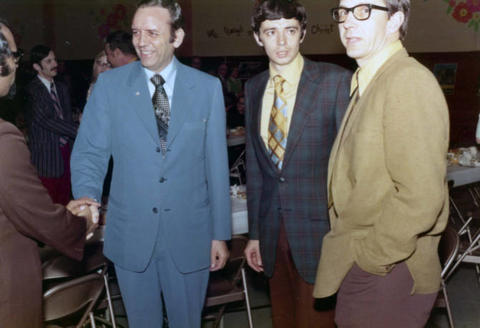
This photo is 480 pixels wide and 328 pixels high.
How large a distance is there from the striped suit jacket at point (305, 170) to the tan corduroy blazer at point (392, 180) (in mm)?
A: 552

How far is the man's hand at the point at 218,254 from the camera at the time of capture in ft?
8.47

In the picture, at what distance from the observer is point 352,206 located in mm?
1837

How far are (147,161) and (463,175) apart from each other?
3.68m

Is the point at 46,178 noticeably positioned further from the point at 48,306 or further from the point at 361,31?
the point at 361,31

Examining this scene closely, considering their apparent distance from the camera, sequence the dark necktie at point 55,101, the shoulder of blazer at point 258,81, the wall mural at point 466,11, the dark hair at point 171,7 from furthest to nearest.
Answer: the wall mural at point 466,11
the dark necktie at point 55,101
the shoulder of blazer at point 258,81
the dark hair at point 171,7

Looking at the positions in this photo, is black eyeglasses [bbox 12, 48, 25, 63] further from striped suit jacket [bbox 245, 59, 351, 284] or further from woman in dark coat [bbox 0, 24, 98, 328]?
striped suit jacket [bbox 245, 59, 351, 284]

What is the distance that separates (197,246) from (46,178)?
10.7 ft

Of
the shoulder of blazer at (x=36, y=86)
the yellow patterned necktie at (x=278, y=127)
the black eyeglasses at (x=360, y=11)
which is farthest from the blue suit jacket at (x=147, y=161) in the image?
the shoulder of blazer at (x=36, y=86)

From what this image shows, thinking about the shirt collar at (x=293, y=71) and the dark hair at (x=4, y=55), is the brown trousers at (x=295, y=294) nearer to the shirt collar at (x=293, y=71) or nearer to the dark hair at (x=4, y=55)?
Answer: the shirt collar at (x=293, y=71)

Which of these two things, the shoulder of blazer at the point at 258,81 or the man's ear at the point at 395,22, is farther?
the shoulder of blazer at the point at 258,81

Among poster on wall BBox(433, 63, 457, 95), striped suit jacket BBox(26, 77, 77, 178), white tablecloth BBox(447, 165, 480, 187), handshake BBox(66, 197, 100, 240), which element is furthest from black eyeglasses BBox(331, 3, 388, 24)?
poster on wall BBox(433, 63, 457, 95)

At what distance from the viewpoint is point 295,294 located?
2707 millimetres

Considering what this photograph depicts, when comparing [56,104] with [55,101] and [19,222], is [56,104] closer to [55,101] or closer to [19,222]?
[55,101]

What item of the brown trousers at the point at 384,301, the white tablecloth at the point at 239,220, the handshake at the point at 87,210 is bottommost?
the white tablecloth at the point at 239,220
